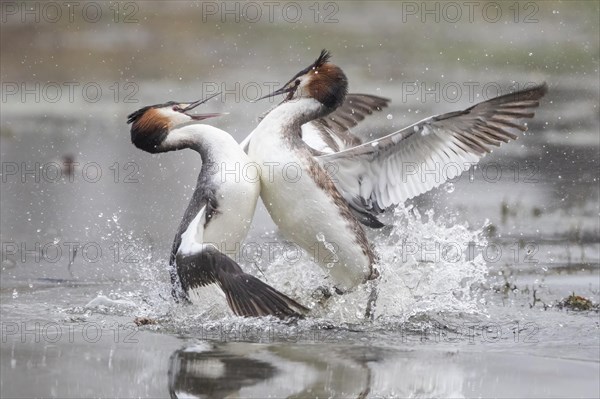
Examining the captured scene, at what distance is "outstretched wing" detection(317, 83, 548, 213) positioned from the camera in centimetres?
977

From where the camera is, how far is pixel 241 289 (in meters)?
8.23

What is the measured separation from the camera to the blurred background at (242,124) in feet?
32.7

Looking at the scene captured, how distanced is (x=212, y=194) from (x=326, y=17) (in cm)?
1258

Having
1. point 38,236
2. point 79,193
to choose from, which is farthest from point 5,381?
point 79,193

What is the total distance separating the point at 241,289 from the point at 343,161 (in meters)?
1.81

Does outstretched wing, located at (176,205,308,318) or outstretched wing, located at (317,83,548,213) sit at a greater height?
outstretched wing, located at (317,83,548,213)

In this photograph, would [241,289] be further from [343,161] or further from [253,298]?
[343,161]

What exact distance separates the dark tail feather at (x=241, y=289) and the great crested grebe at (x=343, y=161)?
967 millimetres

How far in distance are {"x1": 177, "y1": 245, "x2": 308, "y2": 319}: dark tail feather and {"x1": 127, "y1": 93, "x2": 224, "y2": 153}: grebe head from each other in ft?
4.00
